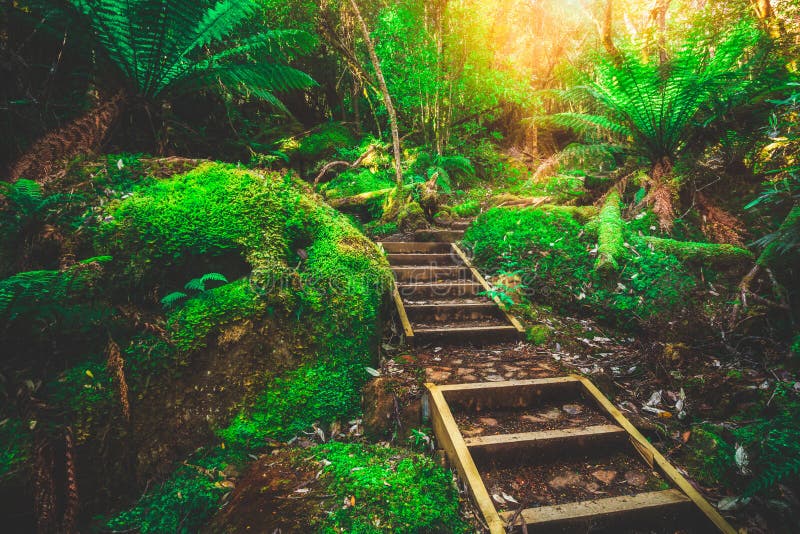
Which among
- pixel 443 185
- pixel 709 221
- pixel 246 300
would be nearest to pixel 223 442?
pixel 246 300

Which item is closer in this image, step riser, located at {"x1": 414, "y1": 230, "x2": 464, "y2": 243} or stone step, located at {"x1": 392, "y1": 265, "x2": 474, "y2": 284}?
stone step, located at {"x1": 392, "y1": 265, "x2": 474, "y2": 284}

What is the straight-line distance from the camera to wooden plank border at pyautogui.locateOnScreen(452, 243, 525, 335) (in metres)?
3.90

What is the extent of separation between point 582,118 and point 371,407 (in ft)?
20.8

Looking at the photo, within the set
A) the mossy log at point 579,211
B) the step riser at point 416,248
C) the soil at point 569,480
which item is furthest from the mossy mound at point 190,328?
the mossy log at point 579,211

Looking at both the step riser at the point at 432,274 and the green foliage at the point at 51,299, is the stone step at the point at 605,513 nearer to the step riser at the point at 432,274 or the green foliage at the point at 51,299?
the green foliage at the point at 51,299

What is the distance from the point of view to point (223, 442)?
2186 mm

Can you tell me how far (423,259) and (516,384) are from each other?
2952mm

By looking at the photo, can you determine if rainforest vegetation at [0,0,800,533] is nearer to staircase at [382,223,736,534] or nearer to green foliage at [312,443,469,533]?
green foliage at [312,443,469,533]

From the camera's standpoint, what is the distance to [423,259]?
5438 mm

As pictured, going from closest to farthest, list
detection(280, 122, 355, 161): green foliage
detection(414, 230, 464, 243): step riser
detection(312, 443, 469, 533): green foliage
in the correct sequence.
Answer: detection(312, 443, 469, 533): green foliage < detection(414, 230, 464, 243): step riser < detection(280, 122, 355, 161): green foliage

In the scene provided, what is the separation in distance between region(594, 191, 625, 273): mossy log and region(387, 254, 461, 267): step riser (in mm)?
2105

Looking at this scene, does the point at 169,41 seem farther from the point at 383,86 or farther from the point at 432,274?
the point at 432,274

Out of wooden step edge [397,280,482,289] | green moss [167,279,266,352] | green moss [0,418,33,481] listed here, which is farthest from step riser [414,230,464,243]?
green moss [0,418,33,481]

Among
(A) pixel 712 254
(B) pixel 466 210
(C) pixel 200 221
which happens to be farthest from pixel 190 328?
(B) pixel 466 210
